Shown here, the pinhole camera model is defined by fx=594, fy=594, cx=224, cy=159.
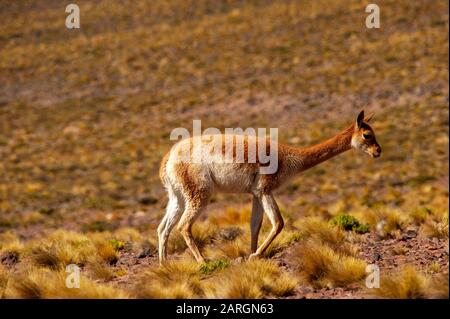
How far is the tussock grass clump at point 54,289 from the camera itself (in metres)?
6.08

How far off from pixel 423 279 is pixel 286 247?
2882 millimetres

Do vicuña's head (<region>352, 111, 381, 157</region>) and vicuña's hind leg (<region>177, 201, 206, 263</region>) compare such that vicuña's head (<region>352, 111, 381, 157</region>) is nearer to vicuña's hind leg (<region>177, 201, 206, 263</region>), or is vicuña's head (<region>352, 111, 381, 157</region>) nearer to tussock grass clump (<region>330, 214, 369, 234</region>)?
tussock grass clump (<region>330, 214, 369, 234</region>)

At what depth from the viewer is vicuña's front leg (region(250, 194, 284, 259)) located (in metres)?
7.68

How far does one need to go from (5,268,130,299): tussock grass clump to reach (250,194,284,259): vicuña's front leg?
2.09m

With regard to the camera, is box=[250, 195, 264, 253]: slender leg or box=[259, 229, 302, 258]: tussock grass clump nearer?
box=[250, 195, 264, 253]: slender leg

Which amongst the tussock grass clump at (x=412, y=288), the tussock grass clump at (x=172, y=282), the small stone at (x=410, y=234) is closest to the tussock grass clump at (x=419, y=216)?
the small stone at (x=410, y=234)

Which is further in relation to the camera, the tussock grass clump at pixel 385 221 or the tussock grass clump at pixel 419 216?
the tussock grass clump at pixel 419 216

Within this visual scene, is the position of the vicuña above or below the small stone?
above

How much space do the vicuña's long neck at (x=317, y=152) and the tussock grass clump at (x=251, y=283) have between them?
1.77m

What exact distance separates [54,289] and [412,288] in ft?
12.1

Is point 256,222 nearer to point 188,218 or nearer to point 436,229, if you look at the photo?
point 188,218

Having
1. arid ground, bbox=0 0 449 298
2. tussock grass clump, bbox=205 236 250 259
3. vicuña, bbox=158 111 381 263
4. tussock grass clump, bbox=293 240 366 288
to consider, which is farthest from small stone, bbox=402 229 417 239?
tussock grass clump, bbox=205 236 250 259

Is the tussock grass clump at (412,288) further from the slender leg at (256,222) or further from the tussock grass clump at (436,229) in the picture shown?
the tussock grass clump at (436,229)

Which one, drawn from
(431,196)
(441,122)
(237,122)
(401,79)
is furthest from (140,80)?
(431,196)
